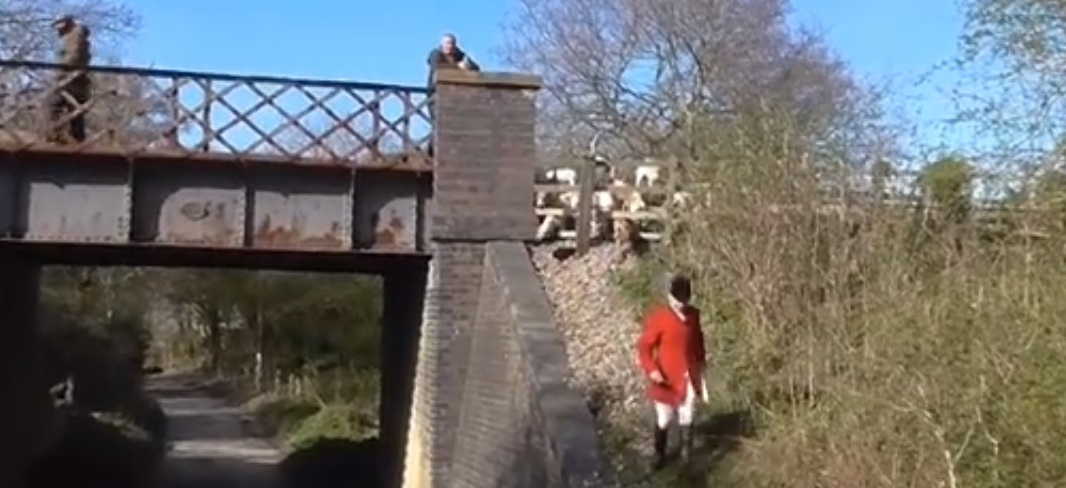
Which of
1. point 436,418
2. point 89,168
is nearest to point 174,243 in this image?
point 89,168

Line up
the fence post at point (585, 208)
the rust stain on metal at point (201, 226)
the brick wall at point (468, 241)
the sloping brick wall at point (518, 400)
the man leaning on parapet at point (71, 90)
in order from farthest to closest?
the fence post at point (585, 208)
the rust stain on metal at point (201, 226)
the man leaning on parapet at point (71, 90)
the brick wall at point (468, 241)
the sloping brick wall at point (518, 400)

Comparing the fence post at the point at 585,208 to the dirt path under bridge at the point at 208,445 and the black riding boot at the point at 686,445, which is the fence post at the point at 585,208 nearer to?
the black riding boot at the point at 686,445

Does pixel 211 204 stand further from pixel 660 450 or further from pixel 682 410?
pixel 682 410

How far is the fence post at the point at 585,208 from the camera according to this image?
75.2 feet

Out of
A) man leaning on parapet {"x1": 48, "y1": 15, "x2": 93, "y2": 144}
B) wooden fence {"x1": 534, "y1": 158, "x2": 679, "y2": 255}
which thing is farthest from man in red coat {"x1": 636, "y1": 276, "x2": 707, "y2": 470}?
wooden fence {"x1": 534, "y1": 158, "x2": 679, "y2": 255}

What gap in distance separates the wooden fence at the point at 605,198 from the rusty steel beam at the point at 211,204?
5.29 meters

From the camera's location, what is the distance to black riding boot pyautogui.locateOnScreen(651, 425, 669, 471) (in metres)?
13.2

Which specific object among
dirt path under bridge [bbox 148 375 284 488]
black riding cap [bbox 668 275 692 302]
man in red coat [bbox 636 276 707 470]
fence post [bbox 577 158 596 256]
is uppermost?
fence post [bbox 577 158 596 256]

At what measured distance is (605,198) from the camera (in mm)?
23312

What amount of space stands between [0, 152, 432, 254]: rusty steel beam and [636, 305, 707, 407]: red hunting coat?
568 cm

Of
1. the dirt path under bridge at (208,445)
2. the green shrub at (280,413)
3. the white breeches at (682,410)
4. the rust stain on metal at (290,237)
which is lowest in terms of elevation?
the dirt path under bridge at (208,445)

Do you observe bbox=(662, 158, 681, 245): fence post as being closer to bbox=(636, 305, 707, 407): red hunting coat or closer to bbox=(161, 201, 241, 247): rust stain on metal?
bbox=(161, 201, 241, 247): rust stain on metal

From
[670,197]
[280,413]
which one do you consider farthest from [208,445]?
[670,197]

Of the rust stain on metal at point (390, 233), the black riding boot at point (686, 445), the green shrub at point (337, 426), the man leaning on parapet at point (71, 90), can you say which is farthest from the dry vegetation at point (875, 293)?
the green shrub at point (337, 426)
